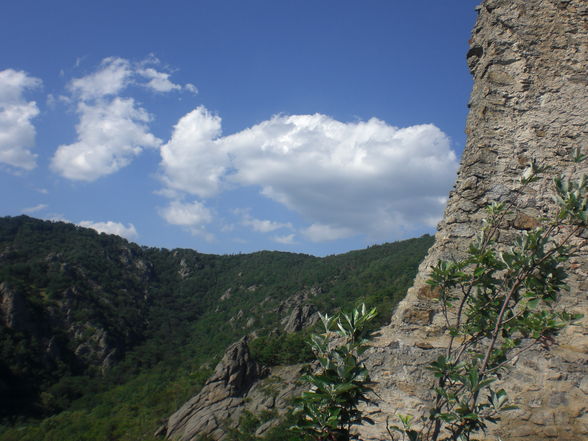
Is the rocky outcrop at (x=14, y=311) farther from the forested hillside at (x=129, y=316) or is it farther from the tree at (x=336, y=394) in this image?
the tree at (x=336, y=394)

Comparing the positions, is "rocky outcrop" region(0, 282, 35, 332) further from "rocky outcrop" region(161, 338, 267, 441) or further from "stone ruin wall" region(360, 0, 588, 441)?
"stone ruin wall" region(360, 0, 588, 441)

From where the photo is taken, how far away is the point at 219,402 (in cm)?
3266

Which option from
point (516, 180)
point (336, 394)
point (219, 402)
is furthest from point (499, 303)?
point (219, 402)

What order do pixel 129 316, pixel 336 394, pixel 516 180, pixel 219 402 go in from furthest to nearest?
pixel 129 316, pixel 219 402, pixel 516 180, pixel 336 394

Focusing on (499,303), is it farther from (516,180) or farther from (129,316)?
(129,316)

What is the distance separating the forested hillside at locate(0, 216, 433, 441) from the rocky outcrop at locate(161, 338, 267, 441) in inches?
116

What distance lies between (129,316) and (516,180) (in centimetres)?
7361

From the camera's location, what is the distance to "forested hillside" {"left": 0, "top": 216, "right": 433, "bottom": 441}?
41.2 meters

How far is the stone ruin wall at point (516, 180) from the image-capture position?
434cm

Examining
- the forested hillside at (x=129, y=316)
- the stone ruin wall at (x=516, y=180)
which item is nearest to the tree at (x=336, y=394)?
A: the stone ruin wall at (x=516, y=180)

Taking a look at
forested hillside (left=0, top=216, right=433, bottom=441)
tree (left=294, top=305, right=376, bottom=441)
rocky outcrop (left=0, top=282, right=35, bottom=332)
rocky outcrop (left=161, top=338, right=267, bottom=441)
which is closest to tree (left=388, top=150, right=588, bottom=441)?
tree (left=294, top=305, right=376, bottom=441)

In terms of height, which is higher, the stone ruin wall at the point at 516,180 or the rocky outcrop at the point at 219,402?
the stone ruin wall at the point at 516,180

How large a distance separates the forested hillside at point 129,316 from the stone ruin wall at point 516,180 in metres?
28.2

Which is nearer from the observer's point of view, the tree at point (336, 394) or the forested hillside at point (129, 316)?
the tree at point (336, 394)
